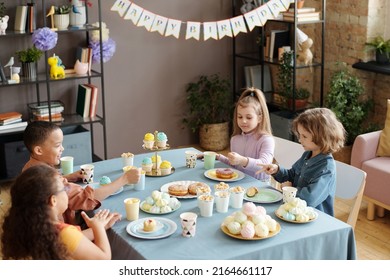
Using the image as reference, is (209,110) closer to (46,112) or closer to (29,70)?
(46,112)

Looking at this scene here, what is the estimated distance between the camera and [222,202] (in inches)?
102

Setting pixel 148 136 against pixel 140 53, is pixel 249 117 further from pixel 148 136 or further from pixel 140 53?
pixel 140 53

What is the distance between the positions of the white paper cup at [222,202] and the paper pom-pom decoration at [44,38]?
2395 mm

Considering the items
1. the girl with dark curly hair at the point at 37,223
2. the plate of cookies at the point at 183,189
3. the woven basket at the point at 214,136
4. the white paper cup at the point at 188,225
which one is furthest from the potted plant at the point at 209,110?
the girl with dark curly hair at the point at 37,223

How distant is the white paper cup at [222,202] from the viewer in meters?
2.60

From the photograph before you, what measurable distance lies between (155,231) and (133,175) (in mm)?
381

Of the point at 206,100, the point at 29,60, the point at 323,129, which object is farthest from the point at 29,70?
the point at 323,129

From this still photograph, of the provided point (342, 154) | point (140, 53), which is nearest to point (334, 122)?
point (342, 154)

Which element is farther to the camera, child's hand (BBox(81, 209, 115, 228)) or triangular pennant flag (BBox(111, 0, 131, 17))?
triangular pennant flag (BBox(111, 0, 131, 17))

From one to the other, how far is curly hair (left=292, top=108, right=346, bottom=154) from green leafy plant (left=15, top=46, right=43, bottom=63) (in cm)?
238

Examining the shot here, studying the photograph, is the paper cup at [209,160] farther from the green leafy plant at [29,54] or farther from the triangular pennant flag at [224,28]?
the green leafy plant at [29,54]

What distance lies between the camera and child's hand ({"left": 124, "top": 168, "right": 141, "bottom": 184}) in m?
2.74

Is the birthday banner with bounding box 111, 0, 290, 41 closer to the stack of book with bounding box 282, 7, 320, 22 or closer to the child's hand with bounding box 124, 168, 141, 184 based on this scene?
the stack of book with bounding box 282, 7, 320, 22

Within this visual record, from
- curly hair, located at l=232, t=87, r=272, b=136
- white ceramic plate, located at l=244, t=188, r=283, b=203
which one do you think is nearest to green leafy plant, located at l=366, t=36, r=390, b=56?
curly hair, located at l=232, t=87, r=272, b=136
